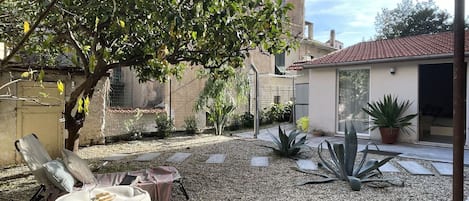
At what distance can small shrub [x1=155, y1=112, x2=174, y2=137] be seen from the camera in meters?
12.7

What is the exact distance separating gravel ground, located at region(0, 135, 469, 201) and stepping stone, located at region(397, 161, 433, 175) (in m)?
0.18

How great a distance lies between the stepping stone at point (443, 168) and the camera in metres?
6.78

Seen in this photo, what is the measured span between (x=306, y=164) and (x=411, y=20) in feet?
75.5

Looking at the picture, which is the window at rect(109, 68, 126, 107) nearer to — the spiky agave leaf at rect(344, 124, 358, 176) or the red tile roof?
the red tile roof

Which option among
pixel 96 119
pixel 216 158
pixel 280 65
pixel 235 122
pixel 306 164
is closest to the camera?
pixel 306 164

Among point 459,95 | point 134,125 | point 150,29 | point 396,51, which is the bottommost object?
point 134,125

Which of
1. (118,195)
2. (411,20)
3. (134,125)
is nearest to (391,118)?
(134,125)

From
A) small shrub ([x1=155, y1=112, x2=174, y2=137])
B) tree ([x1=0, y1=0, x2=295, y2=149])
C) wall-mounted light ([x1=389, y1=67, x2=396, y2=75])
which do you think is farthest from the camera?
small shrub ([x1=155, y1=112, x2=174, y2=137])

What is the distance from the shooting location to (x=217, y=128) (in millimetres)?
13727

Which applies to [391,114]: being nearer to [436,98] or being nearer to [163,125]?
[436,98]

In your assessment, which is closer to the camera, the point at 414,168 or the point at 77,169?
the point at 77,169

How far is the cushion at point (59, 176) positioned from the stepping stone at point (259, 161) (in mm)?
4206

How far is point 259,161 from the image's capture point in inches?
319

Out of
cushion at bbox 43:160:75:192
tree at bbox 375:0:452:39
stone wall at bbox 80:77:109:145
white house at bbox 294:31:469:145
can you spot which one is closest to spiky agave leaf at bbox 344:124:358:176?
cushion at bbox 43:160:75:192
